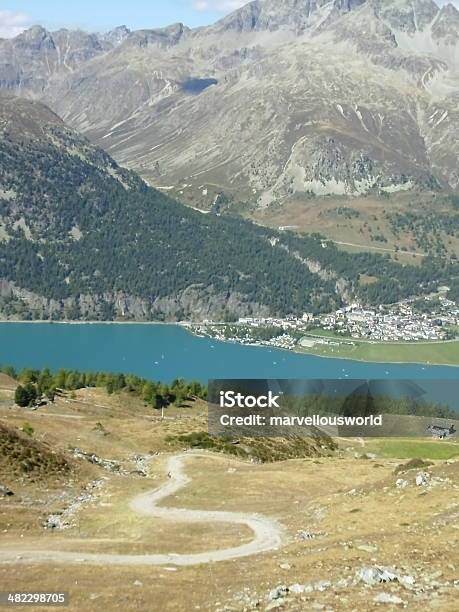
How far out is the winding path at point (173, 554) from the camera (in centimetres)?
3212

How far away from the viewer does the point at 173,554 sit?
33469 millimetres

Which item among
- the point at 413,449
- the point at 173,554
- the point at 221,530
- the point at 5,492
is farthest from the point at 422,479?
the point at 413,449

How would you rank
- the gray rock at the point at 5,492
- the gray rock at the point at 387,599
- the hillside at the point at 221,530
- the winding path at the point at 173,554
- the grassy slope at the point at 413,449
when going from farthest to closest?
the grassy slope at the point at 413,449, the gray rock at the point at 5,492, the winding path at the point at 173,554, the hillside at the point at 221,530, the gray rock at the point at 387,599

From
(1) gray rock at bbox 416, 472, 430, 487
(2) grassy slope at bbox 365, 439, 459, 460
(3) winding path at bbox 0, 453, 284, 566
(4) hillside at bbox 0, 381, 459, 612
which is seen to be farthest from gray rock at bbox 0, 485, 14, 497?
(2) grassy slope at bbox 365, 439, 459, 460

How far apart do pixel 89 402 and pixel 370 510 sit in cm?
5783

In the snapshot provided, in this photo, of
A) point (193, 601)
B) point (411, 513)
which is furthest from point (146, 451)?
point (193, 601)

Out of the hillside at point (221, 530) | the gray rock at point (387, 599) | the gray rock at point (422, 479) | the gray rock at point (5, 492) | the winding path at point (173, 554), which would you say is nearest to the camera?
the gray rock at point (387, 599)

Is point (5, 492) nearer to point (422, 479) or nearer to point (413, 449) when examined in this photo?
point (422, 479)

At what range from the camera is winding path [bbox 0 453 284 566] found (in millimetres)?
32125

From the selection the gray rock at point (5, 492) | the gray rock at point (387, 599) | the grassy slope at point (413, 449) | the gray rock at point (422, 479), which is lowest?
the grassy slope at point (413, 449)

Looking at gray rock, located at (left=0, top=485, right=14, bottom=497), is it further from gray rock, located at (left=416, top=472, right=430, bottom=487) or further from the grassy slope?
the grassy slope

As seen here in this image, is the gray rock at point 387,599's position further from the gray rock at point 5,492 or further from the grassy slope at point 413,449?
the grassy slope at point 413,449

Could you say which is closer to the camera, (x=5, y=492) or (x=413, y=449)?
(x=5, y=492)

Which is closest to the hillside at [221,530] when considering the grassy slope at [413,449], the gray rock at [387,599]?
the gray rock at [387,599]
